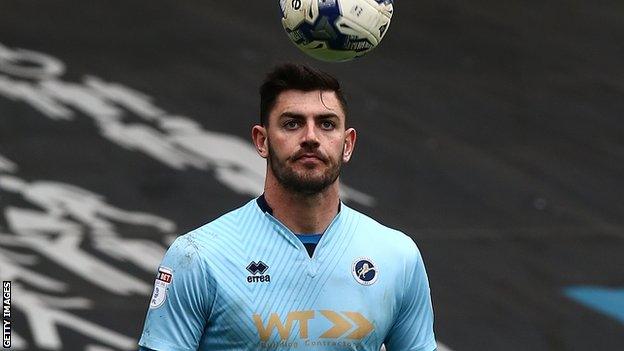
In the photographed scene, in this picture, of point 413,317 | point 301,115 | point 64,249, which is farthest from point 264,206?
point 64,249

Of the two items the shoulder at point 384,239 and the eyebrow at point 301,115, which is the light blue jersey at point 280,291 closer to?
the shoulder at point 384,239

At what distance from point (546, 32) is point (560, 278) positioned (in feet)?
6.77

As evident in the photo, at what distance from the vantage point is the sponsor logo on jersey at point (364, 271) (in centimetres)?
429

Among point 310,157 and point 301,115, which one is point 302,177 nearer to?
point 310,157

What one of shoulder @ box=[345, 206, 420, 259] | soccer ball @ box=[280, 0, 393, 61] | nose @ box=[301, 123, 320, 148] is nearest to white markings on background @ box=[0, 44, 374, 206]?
soccer ball @ box=[280, 0, 393, 61]

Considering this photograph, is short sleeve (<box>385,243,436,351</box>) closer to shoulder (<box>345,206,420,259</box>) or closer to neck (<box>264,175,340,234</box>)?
shoulder (<box>345,206,420,259</box>)

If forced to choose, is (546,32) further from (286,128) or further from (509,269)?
(286,128)

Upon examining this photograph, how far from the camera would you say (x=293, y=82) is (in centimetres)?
427

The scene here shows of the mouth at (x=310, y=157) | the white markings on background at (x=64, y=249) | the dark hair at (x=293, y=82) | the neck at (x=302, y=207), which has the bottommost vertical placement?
the neck at (x=302, y=207)

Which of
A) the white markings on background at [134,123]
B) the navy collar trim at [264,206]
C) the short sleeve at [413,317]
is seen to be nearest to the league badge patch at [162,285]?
the navy collar trim at [264,206]

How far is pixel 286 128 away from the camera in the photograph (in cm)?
422

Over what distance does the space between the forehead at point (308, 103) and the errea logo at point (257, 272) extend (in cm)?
47

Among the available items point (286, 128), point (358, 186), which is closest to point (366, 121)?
point (358, 186)

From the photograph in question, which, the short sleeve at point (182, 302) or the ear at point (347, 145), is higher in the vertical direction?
the ear at point (347, 145)
